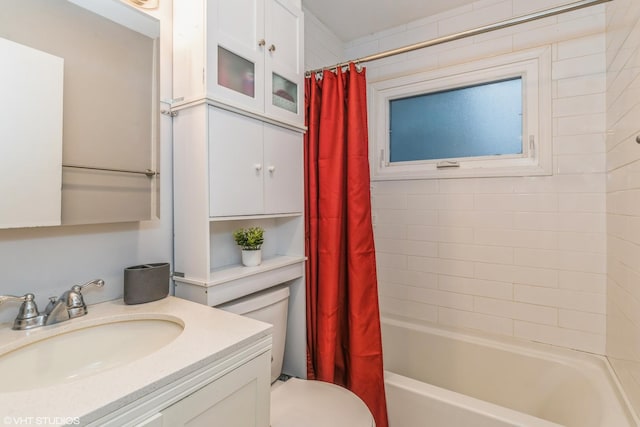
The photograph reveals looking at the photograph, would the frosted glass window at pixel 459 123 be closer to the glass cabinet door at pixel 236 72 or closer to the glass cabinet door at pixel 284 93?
the glass cabinet door at pixel 284 93

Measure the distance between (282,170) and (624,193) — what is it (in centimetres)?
148

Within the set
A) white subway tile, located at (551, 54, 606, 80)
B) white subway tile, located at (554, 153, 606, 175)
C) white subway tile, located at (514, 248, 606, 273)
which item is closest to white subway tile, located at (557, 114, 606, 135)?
white subway tile, located at (554, 153, 606, 175)

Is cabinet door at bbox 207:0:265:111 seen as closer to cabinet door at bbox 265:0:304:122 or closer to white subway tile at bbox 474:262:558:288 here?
cabinet door at bbox 265:0:304:122

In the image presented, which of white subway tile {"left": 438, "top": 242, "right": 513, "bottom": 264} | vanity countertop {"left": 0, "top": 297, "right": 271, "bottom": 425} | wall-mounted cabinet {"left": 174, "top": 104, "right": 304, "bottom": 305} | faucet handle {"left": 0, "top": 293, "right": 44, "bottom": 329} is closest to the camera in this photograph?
vanity countertop {"left": 0, "top": 297, "right": 271, "bottom": 425}

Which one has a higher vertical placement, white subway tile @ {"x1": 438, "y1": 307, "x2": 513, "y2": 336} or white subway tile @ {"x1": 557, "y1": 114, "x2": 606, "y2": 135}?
white subway tile @ {"x1": 557, "y1": 114, "x2": 606, "y2": 135}

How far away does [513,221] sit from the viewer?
1870 millimetres

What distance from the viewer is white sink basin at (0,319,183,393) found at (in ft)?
2.41

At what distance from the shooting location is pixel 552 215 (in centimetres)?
176

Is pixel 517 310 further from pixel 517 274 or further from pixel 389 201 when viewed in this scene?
pixel 389 201

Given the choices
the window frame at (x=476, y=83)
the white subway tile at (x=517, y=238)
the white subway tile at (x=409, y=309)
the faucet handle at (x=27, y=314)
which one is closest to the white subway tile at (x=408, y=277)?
the white subway tile at (x=409, y=309)

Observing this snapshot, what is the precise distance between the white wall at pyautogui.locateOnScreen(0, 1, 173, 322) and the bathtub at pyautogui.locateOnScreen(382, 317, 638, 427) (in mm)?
1255

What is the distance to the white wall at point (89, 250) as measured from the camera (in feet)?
2.82

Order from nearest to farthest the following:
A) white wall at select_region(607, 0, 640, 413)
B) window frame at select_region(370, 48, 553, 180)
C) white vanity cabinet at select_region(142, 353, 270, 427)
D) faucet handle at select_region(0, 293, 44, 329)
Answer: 1. white vanity cabinet at select_region(142, 353, 270, 427)
2. faucet handle at select_region(0, 293, 44, 329)
3. white wall at select_region(607, 0, 640, 413)
4. window frame at select_region(370, 48, 553, 180)

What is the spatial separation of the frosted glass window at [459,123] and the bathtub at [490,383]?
1.16 m
